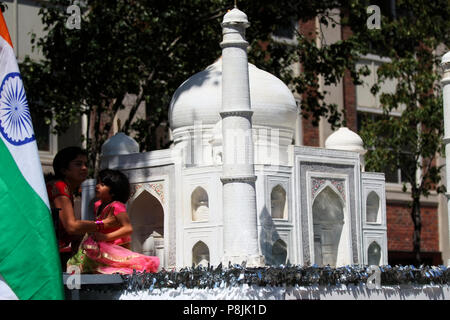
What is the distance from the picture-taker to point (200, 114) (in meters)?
11.0

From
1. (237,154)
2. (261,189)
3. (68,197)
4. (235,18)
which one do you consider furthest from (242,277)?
(261,189)

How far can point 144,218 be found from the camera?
443 inches

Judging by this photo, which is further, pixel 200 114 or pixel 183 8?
pixel 183 8

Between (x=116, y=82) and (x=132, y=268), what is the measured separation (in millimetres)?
7551

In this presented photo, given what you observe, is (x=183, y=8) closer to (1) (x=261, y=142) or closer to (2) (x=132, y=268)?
(1) (x=261, y=142)

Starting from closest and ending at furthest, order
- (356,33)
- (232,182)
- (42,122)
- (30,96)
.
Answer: (232,182) < (30,96) < (356,33) < (42,122)

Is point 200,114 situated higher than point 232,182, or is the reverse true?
point 200,114

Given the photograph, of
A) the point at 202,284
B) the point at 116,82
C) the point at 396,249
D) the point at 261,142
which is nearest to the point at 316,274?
the point at 202,284

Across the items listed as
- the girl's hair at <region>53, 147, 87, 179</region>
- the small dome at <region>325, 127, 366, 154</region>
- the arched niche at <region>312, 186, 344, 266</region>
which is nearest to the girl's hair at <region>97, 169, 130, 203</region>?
the girl's hair at <region>53, 147, 87, 179</region>

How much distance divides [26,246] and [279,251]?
229 inches

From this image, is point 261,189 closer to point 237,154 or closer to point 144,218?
point 237,154

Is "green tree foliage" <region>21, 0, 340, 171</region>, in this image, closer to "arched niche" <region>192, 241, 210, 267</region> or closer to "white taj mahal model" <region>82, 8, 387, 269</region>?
"white taj mahal model" <region>82, 8, 387, 269</region>

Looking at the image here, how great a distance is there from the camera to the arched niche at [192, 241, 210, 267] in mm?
10344

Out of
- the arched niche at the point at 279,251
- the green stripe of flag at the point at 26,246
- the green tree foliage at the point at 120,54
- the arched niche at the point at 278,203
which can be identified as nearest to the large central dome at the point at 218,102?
the arched niche at the point at 278,203
